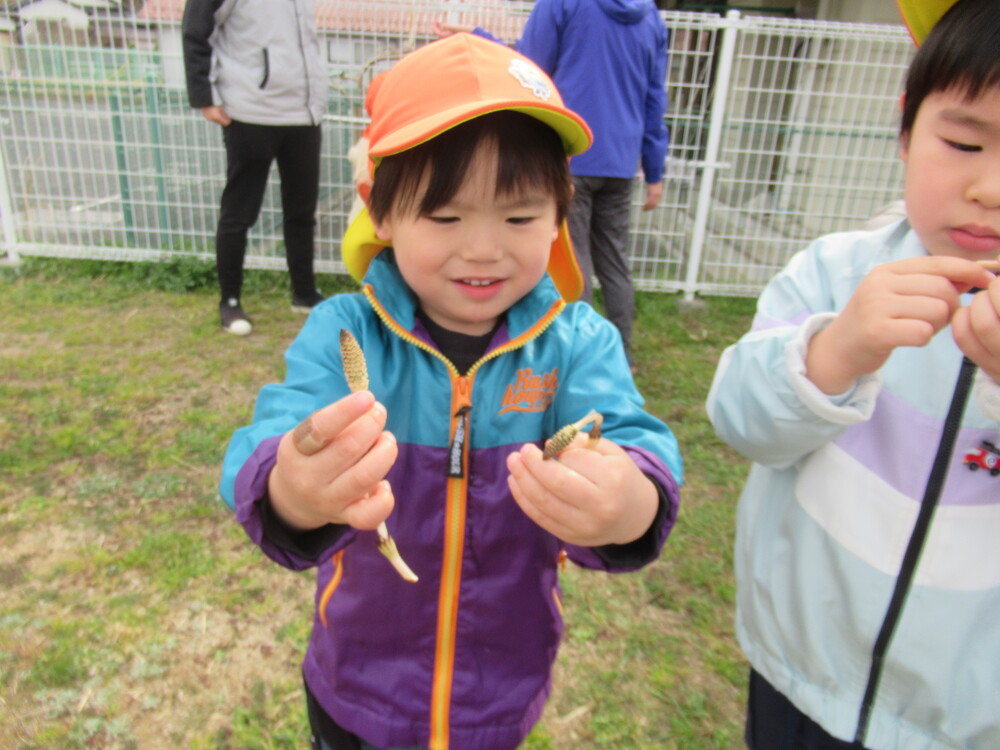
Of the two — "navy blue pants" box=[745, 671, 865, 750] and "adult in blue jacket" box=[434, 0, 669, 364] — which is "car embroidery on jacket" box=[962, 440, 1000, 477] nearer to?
"navy blue pants" box=[745, 671, 865, 750]

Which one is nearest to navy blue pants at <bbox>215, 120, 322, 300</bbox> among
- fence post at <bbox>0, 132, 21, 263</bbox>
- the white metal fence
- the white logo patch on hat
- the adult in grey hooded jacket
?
the adult in grey hooded jacket

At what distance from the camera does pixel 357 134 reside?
5.15m

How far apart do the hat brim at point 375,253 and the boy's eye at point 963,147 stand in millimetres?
575

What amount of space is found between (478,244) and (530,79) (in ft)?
0.89

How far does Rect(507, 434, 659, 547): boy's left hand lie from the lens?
0.88 m

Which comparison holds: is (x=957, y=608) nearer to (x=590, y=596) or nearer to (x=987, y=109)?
(x=987, y=109)

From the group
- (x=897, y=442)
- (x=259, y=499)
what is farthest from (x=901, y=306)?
(x=259, y=499)

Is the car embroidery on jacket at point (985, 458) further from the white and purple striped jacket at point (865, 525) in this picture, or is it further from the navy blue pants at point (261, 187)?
the navy blue pants at point (261, 187)

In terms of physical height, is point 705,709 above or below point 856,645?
below

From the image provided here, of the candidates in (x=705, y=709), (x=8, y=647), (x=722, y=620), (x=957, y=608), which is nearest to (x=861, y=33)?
(x=722, y=620)

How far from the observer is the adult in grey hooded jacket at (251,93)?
12.8ft

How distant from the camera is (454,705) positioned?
1282 millimetres

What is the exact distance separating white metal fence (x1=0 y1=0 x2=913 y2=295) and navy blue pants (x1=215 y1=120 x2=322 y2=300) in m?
0.73

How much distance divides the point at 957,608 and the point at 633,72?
10.3 ft
